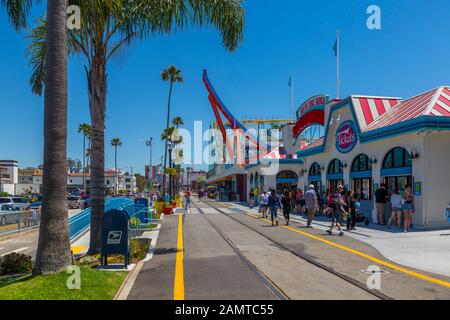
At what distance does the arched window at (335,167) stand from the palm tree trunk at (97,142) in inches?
663

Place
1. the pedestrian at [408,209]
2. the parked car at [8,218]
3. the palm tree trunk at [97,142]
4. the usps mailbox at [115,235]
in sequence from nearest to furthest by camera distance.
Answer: the usps mailbox at [115,235], the palm tree trunk at [97,142], the pedestrian at [408,209], the parked car at [8,218]

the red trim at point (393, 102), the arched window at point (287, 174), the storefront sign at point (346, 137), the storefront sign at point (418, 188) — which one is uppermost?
the red trim at point (393, 102)

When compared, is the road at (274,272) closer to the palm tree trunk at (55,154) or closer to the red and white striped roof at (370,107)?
the palm tree trunk at (55,154)

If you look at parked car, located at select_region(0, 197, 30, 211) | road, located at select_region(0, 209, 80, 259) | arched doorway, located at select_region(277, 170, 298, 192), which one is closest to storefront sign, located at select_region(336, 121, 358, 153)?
arched doorway, located at select_region(277, 170, 298, 192)

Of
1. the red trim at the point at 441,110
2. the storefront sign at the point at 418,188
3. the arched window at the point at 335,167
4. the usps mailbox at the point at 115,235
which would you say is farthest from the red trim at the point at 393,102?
the usps mailbox at the point at 115,235

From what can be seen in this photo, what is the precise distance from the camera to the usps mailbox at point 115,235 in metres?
9.56

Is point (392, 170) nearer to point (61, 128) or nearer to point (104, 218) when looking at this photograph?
point (104, 218)

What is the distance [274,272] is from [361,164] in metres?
15.2

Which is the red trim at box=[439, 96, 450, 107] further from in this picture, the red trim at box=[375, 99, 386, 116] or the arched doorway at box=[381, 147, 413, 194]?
the red trim at box=[375, 99, 386, 116]

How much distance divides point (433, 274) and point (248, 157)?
41.2 metres

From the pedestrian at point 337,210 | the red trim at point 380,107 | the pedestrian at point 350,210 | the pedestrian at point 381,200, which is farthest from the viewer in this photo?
the red trim at point 380,107

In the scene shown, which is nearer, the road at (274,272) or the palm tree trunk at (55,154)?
the road at (274,272)

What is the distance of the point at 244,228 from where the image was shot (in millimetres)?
18516

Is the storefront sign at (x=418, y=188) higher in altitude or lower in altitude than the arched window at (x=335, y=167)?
lower
